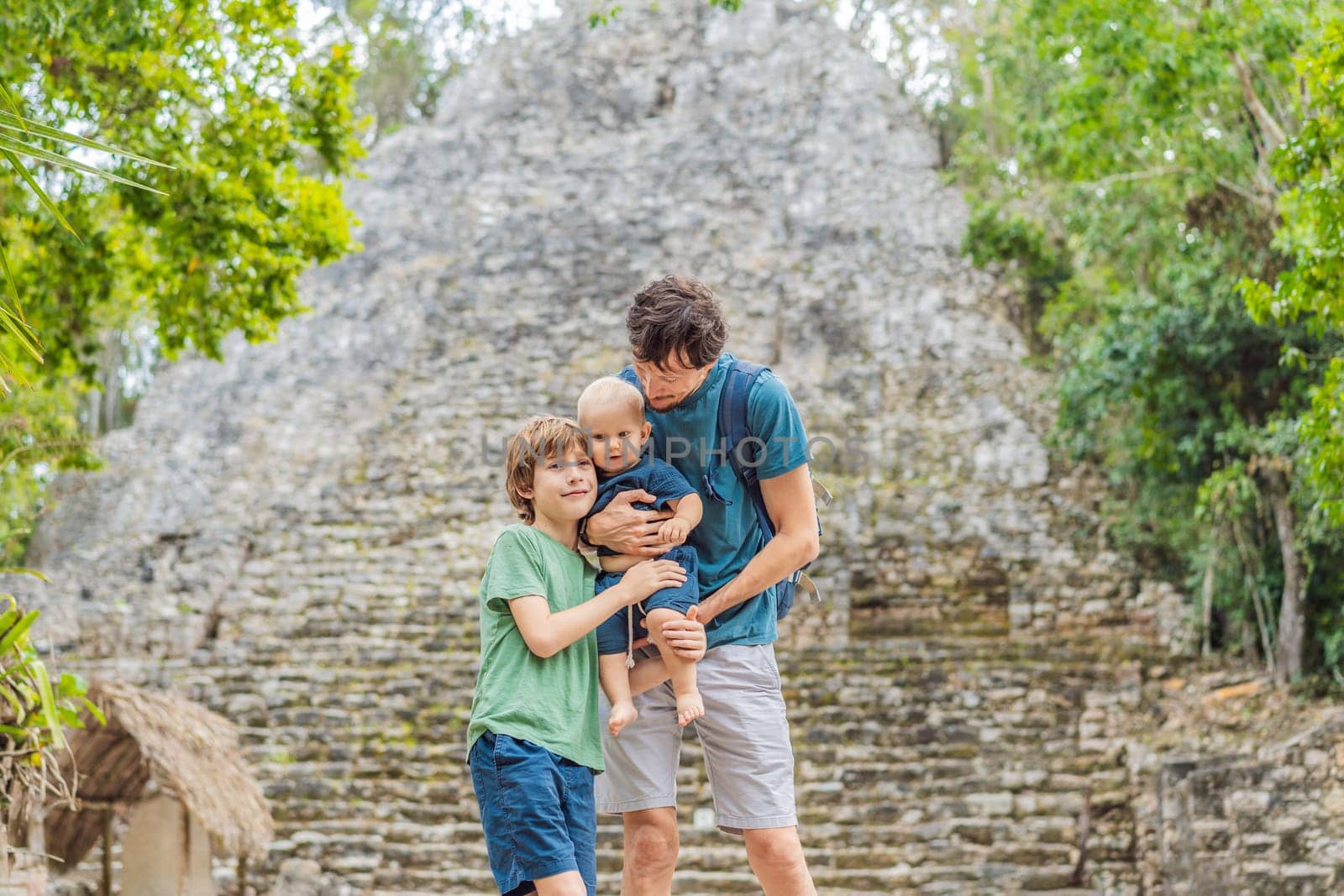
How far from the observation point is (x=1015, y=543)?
945 cm

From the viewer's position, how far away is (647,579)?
8.11ft

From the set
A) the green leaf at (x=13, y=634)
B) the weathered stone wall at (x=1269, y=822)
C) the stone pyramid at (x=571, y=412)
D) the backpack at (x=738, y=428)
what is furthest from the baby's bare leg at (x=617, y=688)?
the weathered stone wall at (x=1269, y=822)

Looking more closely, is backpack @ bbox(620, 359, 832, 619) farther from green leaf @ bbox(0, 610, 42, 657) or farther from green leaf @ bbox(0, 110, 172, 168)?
green leaf @ bbox(0, 610, 42, 657)

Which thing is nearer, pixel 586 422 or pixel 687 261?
pixel 586 422

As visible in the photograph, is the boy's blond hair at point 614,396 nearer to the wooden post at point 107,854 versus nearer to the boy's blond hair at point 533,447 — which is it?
the boy's blond hair at point 533,447

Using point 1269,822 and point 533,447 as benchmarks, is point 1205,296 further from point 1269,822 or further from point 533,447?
point 533,447

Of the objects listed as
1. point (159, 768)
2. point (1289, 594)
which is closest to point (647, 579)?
point (159, 768)

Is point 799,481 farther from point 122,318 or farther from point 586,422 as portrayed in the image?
point 122,318

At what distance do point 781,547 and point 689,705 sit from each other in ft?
1.18

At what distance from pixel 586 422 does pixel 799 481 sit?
0.44m

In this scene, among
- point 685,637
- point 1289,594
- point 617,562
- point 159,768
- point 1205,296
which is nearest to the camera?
point 685,637

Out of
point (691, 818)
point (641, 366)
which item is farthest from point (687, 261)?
point (641, 366)

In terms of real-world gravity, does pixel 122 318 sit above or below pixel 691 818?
above

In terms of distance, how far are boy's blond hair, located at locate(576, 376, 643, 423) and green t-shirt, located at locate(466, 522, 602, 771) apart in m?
0.29
